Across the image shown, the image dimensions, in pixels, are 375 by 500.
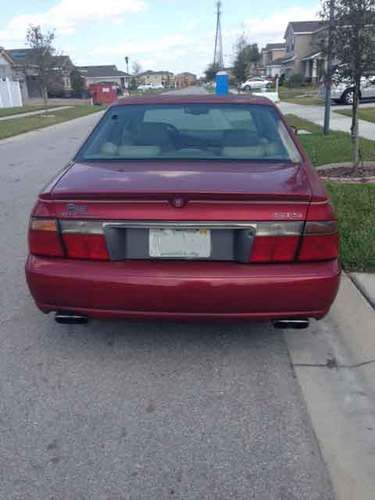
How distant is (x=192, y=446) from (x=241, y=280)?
87cm

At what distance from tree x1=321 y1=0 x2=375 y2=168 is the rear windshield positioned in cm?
411

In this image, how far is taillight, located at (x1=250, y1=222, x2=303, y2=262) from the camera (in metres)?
2.69

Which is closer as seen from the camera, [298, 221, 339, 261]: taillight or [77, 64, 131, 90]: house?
[298, 221, 339, 261]: taillight

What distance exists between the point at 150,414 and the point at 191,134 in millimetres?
2135

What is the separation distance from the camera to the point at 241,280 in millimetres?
2689

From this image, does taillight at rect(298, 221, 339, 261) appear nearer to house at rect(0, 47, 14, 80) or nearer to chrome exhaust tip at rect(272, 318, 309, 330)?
chrome exhaust tip at rect(272, 318, 309, 330)

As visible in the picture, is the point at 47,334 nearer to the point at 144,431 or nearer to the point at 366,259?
the point at 144,431

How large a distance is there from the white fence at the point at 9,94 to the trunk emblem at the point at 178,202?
142 ft

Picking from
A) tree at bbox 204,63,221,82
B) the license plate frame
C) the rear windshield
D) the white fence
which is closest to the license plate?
the license plate frame

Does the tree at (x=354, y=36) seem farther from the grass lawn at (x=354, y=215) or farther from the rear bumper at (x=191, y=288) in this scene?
the rear bumper at (x=191, y=288)

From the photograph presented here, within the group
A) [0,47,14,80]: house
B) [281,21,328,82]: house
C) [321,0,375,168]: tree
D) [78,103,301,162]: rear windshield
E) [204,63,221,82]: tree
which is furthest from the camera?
[204,63,221,82]: tree

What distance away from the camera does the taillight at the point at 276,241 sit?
2.69m

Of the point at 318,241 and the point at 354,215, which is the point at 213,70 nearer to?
the point at 354,215

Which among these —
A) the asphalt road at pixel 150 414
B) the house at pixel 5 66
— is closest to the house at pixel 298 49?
the house at pixel 5 66
